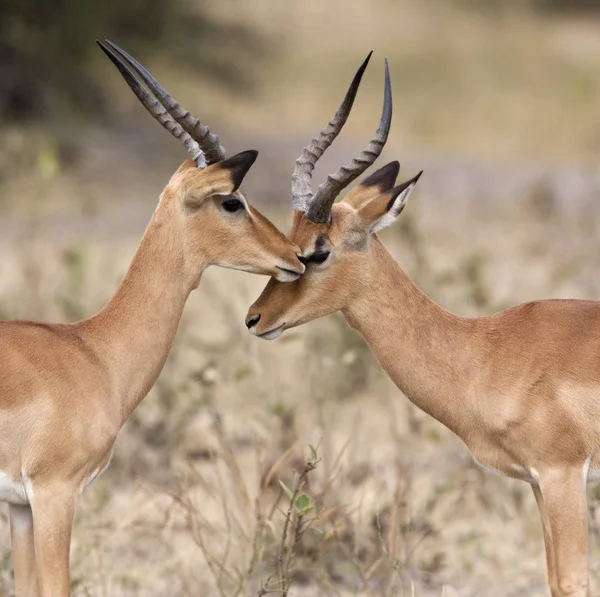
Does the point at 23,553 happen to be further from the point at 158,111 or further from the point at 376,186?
the point at 376,186

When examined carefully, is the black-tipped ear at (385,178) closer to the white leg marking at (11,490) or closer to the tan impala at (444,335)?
the tan impala at (444,335)

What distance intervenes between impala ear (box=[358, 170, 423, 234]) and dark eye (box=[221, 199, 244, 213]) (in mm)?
476

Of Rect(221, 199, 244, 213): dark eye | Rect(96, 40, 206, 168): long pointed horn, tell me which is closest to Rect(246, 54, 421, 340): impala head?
Rect(221, 199, 244, 213): dark eye

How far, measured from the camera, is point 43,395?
426 centimetres

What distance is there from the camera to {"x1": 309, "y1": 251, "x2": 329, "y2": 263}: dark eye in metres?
4.75

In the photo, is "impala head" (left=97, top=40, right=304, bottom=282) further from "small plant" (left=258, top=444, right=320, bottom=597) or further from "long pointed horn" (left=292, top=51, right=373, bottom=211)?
"small plant" (left=258, top=444, right=320, bottom=597)

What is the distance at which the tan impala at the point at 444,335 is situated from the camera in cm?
453

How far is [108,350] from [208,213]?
2.01 feet

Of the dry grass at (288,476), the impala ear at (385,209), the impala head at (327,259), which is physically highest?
the impala ear at (385,209)

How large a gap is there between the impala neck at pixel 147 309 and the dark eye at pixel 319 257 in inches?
19.3

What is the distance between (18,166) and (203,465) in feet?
20.7

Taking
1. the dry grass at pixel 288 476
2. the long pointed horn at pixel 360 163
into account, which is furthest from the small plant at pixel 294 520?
the long pointed horn at pixel 360 163

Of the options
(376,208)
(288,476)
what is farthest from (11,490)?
(288,476)

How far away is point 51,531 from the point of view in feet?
13.7
